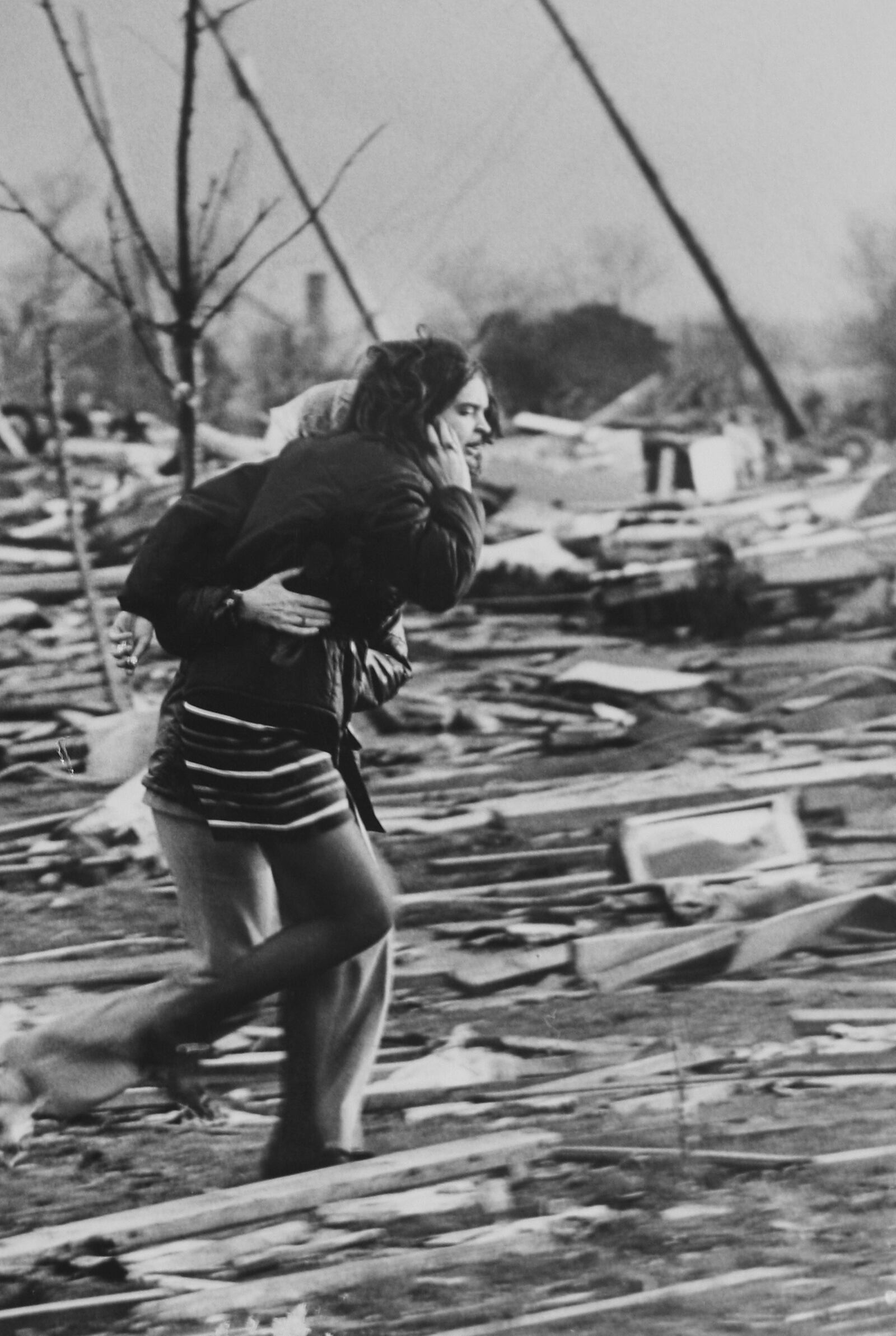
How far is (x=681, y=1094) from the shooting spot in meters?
3.34

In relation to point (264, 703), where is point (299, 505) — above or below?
above

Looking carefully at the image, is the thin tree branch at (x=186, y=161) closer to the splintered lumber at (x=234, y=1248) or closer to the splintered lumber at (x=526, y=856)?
the splintered lumber at (x=526, y=856)

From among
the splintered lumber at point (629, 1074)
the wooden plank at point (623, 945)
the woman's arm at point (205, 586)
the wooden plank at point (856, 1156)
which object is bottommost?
the wooden plank at point (856, 1156)

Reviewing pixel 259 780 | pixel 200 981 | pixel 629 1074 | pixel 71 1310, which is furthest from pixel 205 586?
pixel 71 1310

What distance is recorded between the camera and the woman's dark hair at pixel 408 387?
10.9 feet

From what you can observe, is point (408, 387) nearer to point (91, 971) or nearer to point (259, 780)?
point (259, 780)

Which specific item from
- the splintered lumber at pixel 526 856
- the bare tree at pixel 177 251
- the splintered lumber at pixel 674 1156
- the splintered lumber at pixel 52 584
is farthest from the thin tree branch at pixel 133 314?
the splintered lumber at pixel 674 1156

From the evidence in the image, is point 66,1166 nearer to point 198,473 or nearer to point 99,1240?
point 99,1240

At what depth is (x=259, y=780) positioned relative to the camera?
3.20m

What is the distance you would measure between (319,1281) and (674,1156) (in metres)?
0.84

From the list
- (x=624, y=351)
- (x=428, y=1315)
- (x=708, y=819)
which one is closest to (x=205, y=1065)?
(x=428, y=1315)

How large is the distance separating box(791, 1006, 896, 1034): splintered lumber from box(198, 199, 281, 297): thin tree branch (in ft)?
7.31

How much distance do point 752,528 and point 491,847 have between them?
1.04 metres

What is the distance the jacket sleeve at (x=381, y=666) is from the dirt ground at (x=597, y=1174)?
1.16ft
